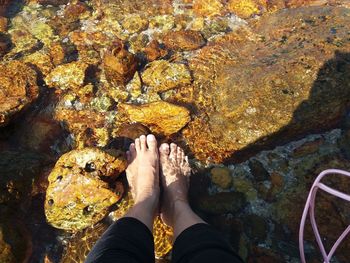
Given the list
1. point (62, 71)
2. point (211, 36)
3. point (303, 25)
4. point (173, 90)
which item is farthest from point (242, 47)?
point (62, 71)

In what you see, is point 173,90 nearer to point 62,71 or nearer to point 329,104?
point 62,71

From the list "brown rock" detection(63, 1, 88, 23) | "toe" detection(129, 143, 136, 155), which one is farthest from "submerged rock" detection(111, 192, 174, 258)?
"brown rock" detection(63, 1, 88, 23)

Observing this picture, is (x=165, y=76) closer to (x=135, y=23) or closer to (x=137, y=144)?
(x=137, y=144)

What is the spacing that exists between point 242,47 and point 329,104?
128 cm

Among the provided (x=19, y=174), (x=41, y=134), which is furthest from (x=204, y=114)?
(x=19, y=174)

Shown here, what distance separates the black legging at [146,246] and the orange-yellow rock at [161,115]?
1.08 m

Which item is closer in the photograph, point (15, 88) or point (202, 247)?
point (202, 247)

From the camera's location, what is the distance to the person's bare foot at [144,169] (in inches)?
115

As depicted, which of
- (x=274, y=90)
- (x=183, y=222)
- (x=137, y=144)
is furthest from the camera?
(x=137, y=144)

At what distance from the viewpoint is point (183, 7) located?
4.32 m

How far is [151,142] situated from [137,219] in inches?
39.2

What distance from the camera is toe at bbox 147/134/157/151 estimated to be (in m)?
3.23

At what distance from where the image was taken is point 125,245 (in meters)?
2.07

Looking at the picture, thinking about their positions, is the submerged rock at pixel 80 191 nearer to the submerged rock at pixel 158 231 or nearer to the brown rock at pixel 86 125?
the submerged rock at pixel 158 231
